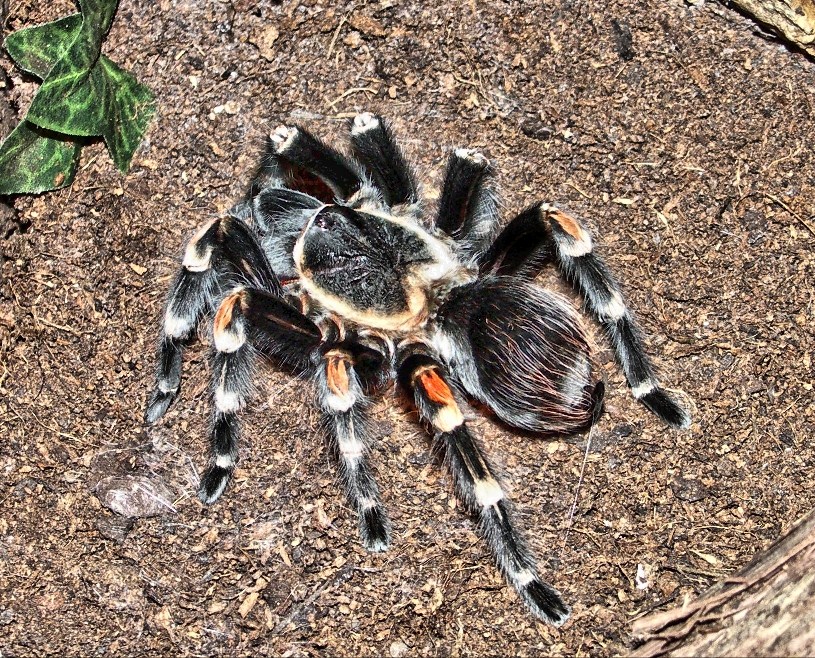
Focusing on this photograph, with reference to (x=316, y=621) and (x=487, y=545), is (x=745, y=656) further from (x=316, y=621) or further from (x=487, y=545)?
(x=316, y=621)

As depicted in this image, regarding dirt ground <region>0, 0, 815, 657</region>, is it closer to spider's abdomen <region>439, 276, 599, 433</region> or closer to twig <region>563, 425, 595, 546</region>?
twig <region>563, 425, 595, 546</region>

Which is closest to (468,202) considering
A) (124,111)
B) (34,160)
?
(124,111)

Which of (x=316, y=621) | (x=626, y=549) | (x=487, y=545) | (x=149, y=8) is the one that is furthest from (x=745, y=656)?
(x=149, y=8)

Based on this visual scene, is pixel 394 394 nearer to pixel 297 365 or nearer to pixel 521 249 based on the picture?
pixel 297 365

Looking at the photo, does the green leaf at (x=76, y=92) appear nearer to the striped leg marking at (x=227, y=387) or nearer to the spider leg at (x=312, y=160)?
the spider leg at (x=312, y=160)

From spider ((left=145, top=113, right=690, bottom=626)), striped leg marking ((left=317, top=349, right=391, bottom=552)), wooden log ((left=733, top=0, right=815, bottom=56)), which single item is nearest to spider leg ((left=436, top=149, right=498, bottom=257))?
spider ((left=145, top=113, right=690, bottom=626))
